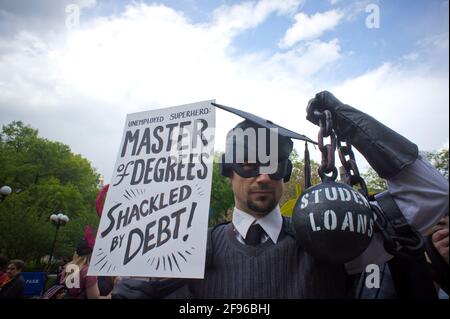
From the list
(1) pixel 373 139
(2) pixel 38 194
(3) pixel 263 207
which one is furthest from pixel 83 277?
(2) pixel 38 194

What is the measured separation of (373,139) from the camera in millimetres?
1675

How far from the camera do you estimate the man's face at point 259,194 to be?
191 centimetres

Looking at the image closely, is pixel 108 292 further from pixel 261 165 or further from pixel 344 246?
pixel 344 246

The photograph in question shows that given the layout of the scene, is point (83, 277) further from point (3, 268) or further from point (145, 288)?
point (3, 268)

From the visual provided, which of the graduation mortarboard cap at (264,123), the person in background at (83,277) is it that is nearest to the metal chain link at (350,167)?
the graduation mortarboard cap at (264,123)

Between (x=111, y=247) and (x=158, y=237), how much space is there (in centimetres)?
30

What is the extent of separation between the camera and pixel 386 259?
1775 mm

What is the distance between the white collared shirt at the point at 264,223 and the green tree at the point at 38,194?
17.2 metres

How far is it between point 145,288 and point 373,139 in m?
1.52

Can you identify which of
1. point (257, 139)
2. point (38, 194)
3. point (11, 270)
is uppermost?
point (38, 194)

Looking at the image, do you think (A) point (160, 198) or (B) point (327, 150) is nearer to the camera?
(B) point (327, 150)

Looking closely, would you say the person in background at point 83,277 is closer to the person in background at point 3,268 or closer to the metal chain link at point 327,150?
the person in background at point 3,268

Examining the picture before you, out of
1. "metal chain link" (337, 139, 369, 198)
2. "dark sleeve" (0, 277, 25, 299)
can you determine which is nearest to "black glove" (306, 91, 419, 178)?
"metal chain link" (337, 139, 369, 198)
